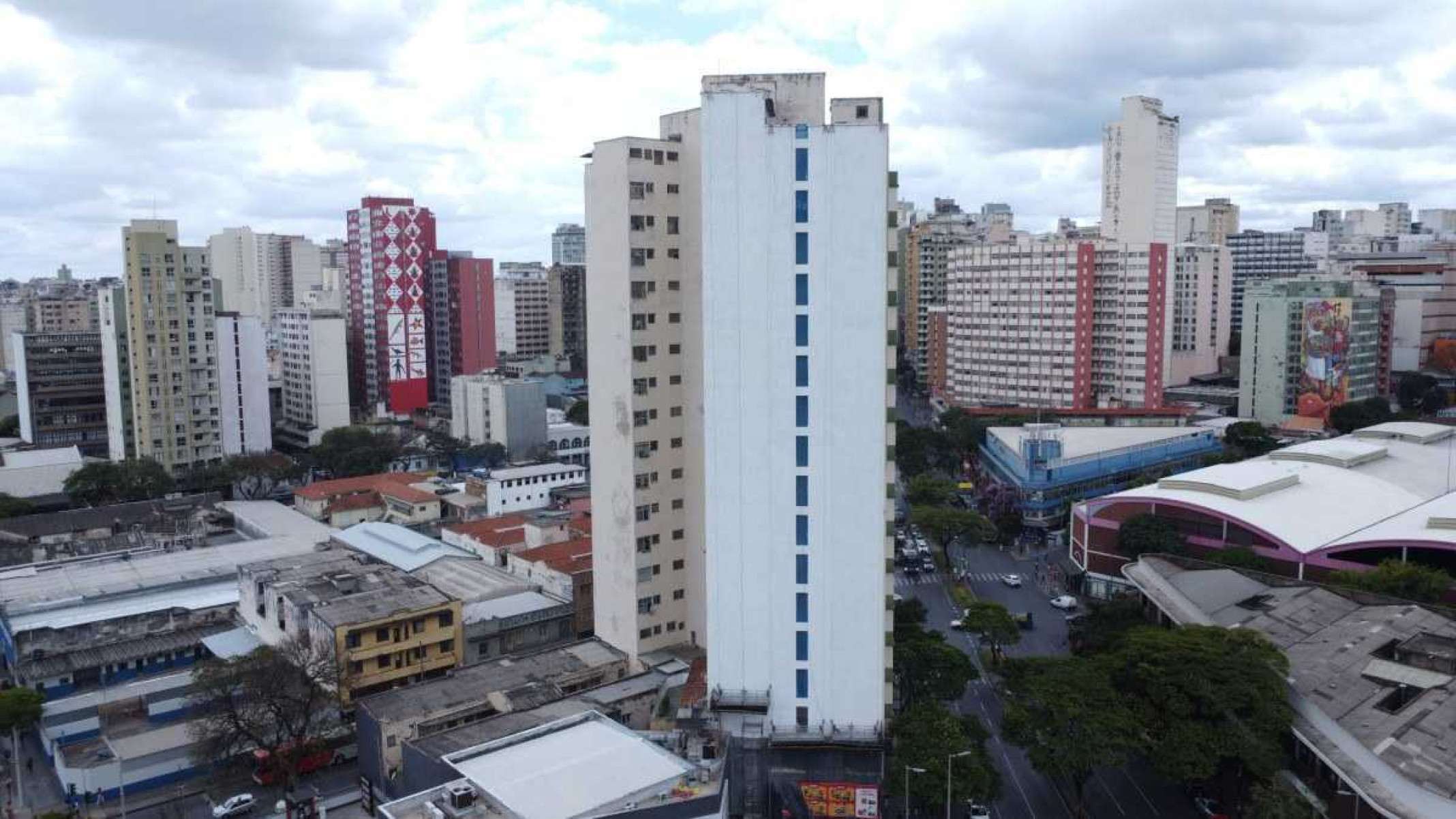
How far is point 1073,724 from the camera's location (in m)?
24.8

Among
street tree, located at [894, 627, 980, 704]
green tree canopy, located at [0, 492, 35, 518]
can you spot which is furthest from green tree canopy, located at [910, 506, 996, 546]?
green tree canopy, located at [0, 492, 35, 518]

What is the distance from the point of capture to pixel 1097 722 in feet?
80.7

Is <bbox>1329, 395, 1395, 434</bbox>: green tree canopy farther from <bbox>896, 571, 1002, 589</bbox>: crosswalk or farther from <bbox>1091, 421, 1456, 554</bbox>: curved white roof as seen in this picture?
<bbox>896, 571, 1002, 589</bbox>: crosswalk

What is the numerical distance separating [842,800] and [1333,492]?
101ft

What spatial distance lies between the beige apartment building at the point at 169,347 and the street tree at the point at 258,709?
36174mm

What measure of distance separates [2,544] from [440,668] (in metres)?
26.9

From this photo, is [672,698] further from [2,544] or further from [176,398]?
[176,398]

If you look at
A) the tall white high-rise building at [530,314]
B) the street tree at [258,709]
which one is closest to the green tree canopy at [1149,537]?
the street tree at [258,709]

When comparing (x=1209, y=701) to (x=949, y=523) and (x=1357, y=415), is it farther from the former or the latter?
(x=1357, y=415)

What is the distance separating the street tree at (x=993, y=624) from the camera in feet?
111

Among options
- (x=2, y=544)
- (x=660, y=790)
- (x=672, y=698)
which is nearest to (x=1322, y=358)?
(x=672, y=698)

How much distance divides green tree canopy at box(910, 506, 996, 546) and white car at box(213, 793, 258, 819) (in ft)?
92.9

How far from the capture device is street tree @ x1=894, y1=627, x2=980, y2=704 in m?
29.6

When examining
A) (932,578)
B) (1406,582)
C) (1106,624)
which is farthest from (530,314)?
(1406,582)
